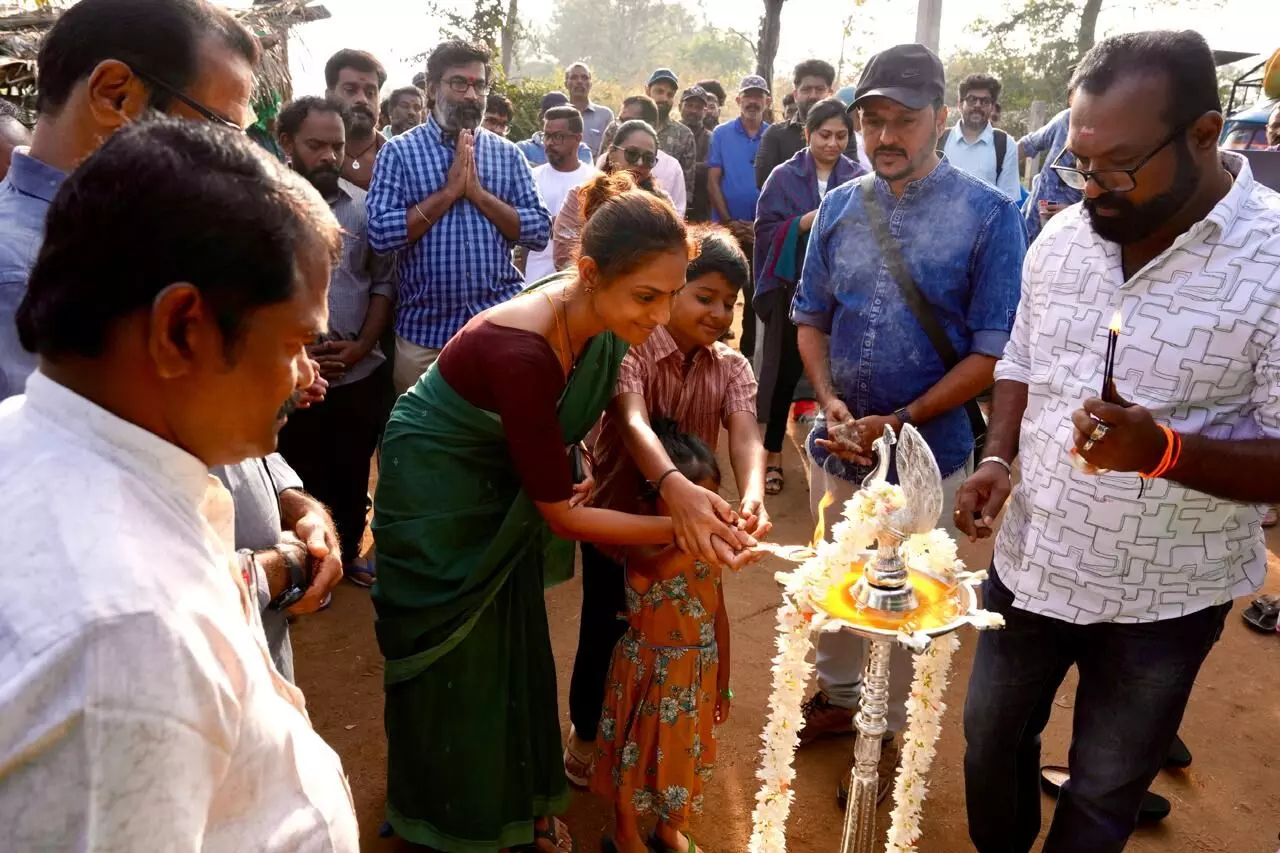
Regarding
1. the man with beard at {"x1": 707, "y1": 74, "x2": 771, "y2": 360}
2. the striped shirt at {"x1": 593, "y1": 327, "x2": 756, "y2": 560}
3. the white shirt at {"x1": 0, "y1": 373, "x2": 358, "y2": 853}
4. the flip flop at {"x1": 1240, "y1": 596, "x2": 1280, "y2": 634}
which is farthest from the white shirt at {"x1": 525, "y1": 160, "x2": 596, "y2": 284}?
the white shirt at {"x1": 0, "y1": 373, "x2": 358, "y2": 853}

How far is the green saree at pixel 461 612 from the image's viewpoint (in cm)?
262

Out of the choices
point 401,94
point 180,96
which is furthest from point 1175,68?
point 401,94

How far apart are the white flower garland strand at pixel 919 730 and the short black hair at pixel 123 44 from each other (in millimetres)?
2119

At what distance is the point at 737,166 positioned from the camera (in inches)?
336

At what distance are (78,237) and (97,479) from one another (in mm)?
269

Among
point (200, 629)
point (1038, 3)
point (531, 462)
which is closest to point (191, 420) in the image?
point (200, 629)

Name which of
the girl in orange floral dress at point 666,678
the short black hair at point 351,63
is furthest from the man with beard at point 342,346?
the girl in orange floral dress at point 666,678

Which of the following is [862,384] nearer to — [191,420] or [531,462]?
[531,462]

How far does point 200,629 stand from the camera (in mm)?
933

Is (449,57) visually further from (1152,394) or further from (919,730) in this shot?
(919,730)

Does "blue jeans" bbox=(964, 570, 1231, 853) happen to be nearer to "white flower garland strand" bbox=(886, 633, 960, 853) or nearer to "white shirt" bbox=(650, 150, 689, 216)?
"white flower garland strand" bbox=(886, 633, 960, 853)

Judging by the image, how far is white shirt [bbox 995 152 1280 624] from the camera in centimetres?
206

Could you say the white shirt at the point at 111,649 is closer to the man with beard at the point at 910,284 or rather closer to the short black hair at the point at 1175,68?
the short black hair at the point at 1175,68

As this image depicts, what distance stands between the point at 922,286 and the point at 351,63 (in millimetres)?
4453
